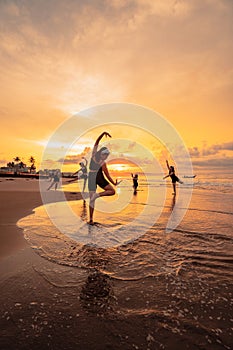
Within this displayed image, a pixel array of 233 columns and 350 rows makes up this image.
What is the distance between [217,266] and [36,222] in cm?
596

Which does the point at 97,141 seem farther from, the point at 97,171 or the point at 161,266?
the point at 161,266

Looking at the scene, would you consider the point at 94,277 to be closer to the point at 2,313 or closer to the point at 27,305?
the point at 27,305

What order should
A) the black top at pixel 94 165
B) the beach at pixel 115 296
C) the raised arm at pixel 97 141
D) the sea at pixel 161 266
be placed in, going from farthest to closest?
1. the black top at pixel 94 165
2. the raised arm at pixel 97 141
3. the sea at pixel 161 266
4. the beach at pixel 115 296

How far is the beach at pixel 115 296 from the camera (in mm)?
2115

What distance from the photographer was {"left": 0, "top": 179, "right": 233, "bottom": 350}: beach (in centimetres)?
212

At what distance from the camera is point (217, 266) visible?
3.88m

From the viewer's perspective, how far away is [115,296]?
2873 millimetres

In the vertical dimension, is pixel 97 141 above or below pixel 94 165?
above

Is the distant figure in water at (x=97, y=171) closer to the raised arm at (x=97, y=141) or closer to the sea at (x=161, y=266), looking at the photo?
the raised arm at (x=97, y=141)

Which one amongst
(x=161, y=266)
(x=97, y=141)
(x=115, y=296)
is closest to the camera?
(x=115, y=296)

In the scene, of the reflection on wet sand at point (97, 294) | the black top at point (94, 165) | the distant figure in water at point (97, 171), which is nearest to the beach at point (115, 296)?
the reflection on wet sand at point (97, 294)

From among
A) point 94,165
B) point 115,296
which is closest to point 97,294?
point 115,296

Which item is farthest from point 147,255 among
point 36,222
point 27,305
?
point 36,222

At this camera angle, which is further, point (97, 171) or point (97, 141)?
point (97, 171)
